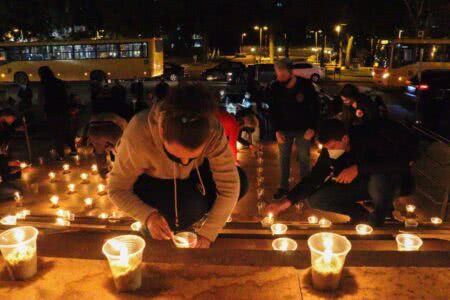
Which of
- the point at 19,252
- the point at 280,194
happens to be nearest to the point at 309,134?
the point at 280,194

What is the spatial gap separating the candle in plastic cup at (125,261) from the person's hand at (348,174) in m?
2.41

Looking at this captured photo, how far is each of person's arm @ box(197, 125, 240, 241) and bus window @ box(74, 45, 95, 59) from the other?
24496 mm

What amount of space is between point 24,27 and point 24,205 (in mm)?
34122

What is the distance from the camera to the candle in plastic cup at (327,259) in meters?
2.13

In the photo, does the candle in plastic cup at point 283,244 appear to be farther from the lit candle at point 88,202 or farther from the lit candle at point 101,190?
the lit candle at point 101,190

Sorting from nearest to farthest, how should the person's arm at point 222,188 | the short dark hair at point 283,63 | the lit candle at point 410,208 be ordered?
1. the person's arm at point 222,188
2. the lit candle at point 410,208
3. the short dark hair at point 283,63

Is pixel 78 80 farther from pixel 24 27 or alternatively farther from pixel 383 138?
pixel 383 138

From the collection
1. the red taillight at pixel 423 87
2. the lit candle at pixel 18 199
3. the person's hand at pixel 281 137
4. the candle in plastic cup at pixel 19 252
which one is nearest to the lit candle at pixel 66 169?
Result: the lit candle at pixel 18 199

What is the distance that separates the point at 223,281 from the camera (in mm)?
2268

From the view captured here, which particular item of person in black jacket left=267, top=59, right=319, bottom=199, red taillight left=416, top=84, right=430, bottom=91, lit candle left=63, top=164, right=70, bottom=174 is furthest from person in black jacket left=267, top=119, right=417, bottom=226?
red taillight left=416, top=84, right=430, bottom=91

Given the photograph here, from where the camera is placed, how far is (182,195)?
2979 mm

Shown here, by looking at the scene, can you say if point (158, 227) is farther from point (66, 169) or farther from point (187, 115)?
point (66, 169)

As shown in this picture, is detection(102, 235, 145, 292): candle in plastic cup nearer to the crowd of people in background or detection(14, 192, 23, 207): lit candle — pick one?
the crowd of people in background

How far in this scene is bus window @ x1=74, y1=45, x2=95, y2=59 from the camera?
25.5 meters
